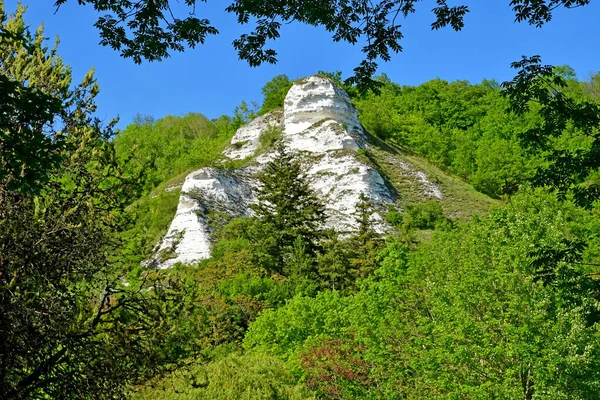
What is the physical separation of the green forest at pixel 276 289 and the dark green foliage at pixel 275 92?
38389 millimetres

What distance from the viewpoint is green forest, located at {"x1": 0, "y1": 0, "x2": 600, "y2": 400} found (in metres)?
7.77

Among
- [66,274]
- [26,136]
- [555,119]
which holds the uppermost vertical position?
[555,119]

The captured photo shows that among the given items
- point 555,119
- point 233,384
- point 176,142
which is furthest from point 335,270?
point 176,142

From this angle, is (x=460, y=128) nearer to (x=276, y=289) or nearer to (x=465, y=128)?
(x=465, y=128)

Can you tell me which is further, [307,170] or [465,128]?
[465,128]

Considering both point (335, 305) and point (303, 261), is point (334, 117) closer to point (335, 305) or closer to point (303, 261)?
point (303, 261)

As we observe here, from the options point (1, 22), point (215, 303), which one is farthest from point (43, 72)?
point (215, 303)

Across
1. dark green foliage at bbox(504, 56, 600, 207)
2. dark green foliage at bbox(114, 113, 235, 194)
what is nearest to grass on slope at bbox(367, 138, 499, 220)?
A: dark green foliage at bbox(114, 113, 235, 194)

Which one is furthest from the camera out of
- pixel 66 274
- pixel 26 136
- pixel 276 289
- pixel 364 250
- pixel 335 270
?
pixel 364 250

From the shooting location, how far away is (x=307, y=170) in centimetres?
5516

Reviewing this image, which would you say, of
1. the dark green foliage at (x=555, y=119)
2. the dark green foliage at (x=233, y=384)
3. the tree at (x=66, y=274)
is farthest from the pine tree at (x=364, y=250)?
the tree at (x=66, y=274)

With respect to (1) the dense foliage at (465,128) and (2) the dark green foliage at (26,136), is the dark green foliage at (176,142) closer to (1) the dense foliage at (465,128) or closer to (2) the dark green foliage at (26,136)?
(1) the dense foliage at (465,128)

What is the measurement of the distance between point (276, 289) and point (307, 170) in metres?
26.0

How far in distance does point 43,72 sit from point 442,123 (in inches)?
3510
